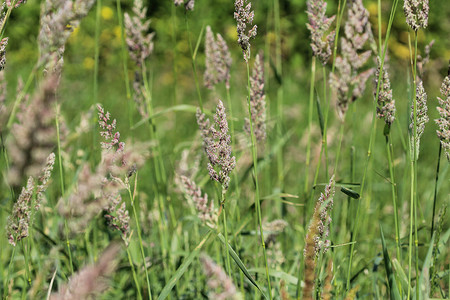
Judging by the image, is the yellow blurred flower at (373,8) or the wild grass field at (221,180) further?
the yellow blurred flower at (373,8)

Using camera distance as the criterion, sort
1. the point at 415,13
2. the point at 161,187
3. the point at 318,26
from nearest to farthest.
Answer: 1. the point at 415,13
2. the point at 318,26
3. the point at 161,187

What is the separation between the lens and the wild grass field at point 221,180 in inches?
33.0

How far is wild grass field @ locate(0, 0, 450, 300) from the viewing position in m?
0.84

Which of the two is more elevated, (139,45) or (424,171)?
(139,45)

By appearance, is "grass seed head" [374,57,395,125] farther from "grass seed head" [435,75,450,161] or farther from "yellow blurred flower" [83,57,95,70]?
"yellow blurred flower" [83,57,95,70]

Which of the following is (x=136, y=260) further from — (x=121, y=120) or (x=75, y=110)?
(x=75, y=110)

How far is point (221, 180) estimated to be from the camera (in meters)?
1.00

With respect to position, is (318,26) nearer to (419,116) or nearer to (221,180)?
(419,116)

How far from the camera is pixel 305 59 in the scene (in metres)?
6.27

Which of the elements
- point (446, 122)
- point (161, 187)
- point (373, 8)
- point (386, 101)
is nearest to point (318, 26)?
point (386, 101)

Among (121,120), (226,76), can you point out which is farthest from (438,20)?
(226,76)

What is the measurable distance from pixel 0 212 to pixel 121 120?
1762 mm

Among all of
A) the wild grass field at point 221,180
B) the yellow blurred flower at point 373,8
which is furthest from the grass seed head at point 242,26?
the yellow blurred flower at point 373,8

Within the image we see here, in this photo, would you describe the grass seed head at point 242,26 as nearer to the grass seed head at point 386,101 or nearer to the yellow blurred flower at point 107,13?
the grass seed head at point 386,101
